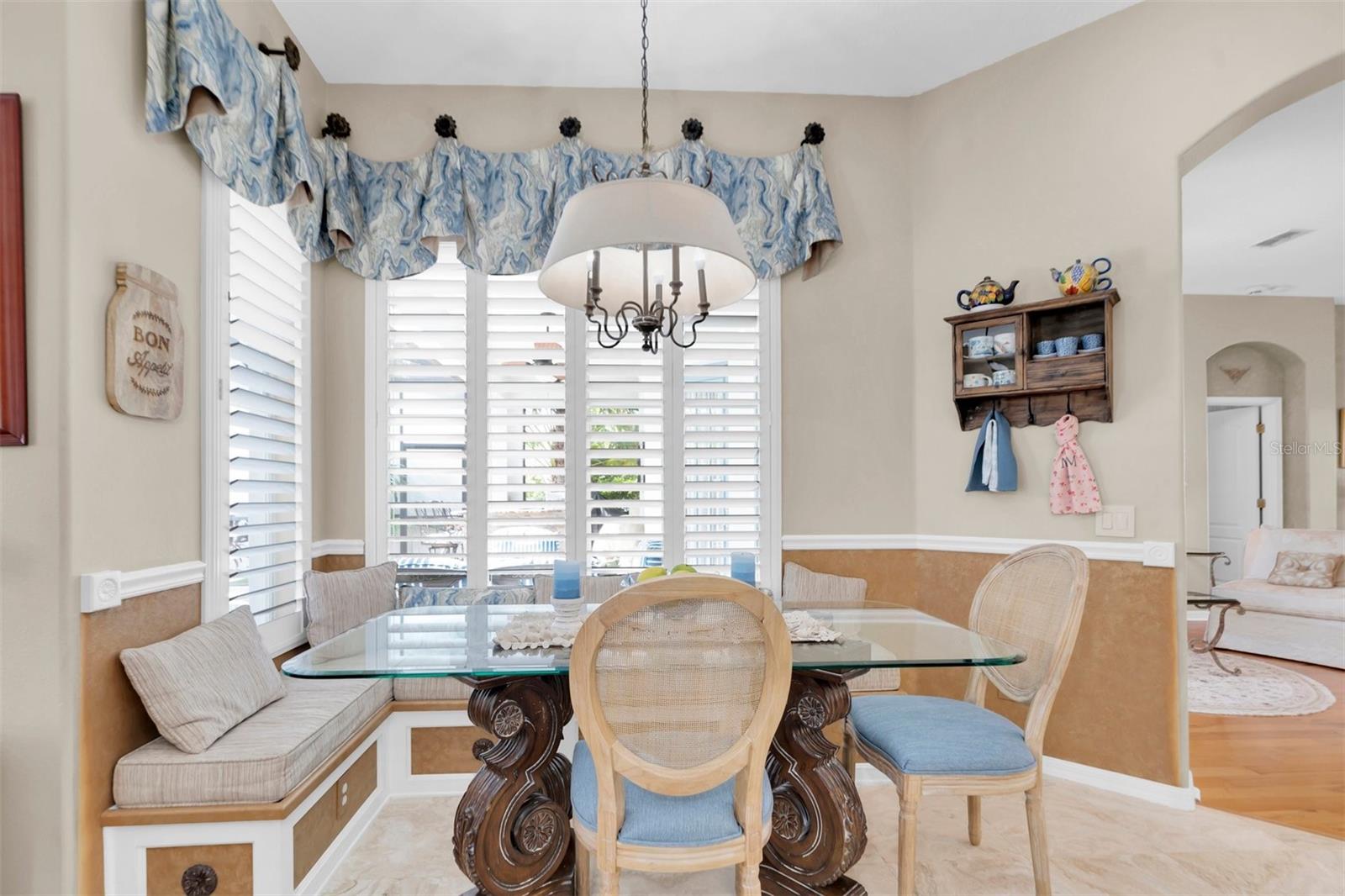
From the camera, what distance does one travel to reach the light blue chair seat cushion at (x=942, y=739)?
190cm

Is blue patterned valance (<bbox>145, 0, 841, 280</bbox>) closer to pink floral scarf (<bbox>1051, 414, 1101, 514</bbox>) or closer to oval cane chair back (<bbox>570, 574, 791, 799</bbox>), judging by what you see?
pink floral scarf (<bbox>1051, 414, 1101, 514</bbox>)

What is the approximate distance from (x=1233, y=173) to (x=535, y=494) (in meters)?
4.30

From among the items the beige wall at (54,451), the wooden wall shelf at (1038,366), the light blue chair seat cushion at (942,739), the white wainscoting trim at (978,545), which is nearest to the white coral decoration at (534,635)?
the light blue chair seat cushion at (942,739)

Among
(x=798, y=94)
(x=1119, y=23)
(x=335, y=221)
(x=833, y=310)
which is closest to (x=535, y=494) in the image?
(x=335, y=221)

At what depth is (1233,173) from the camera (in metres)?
4.06

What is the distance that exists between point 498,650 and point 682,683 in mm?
596

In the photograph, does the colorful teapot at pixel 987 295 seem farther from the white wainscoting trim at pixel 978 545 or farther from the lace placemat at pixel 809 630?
the lace placemat at pixel 809 630

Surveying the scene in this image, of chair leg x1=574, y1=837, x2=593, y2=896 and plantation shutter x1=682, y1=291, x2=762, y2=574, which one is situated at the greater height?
plantation shutter x1=682, y1=291, x2=762, y2=574

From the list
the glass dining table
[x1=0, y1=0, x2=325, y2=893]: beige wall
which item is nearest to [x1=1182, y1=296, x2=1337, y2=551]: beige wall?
the glass dining table

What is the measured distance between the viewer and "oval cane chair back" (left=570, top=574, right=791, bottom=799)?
1426 mm

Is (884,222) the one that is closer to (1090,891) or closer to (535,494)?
(535,494)

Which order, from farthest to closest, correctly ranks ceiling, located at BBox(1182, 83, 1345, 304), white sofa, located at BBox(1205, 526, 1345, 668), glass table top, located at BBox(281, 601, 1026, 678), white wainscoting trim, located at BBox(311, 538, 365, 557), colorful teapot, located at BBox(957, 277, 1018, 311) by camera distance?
white sofa, located at BBox(1205, 526, 1345, 668) < ceiling, located at BBox(1182, 83, 1345, 304) < white wainscoting trim, located at BBox(311, 538, 365, 557) < colorful teapot, located at BBox(957, 277, 1018, 311) < glass table top, located at BBox(281, 601, 1026, 678)

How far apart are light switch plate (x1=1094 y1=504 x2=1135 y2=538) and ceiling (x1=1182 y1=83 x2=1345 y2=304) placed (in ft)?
6.33

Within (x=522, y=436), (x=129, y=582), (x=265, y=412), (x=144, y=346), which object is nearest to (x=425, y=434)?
(x=522, y=436)
